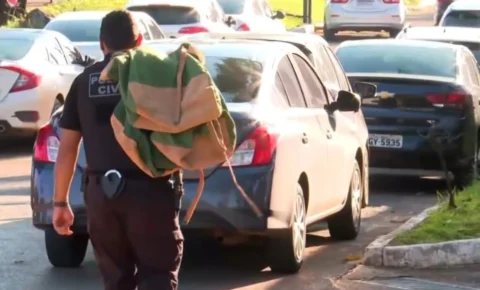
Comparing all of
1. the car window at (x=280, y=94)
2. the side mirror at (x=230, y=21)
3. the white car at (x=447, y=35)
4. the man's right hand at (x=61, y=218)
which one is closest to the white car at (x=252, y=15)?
the side mirror at (x=230, y=21)

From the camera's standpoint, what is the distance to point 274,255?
8461 mm

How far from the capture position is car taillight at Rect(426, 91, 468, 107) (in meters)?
12.8

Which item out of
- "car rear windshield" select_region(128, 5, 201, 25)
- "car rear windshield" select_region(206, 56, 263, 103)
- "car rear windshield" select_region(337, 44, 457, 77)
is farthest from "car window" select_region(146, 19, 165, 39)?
"car rear windshield" select_region(206, 56, 263, 103)

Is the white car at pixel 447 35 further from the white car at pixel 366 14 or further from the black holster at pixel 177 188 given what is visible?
the white car at pixel 366 14

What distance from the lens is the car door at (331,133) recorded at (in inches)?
369

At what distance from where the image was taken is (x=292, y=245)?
8.41m

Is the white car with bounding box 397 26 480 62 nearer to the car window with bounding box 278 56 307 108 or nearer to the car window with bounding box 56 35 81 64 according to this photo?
the car window with bounding box 56 35 81 64

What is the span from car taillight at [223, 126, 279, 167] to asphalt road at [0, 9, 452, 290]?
0.84 m

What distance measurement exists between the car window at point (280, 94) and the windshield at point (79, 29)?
38.3 ft

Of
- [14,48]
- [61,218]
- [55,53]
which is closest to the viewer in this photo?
[61,218]

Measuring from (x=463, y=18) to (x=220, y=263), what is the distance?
60.3 ft

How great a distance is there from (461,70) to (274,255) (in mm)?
5759

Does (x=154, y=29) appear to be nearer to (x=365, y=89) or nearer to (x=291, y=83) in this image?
(x=365, y=89)

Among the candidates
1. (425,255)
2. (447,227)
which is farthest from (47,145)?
(447,227)
